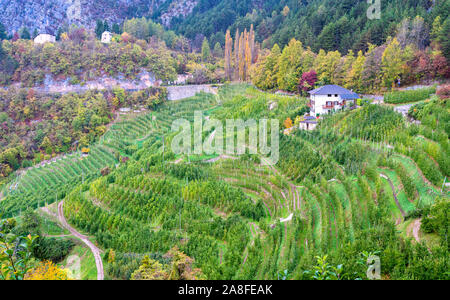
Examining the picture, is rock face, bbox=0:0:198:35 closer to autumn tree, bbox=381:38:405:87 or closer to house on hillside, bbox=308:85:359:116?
house on hillside, bbox=308:85:359:116

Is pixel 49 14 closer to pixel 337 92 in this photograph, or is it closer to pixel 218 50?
pixel 218 50

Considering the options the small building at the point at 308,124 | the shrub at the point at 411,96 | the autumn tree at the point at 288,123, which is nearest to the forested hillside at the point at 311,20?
the shrub at the point at 411,96

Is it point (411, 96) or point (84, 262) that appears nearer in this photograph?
point (84, 262)

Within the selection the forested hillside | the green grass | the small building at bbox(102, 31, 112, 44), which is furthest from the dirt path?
the small building at bbox(102, 31, 112, 44)

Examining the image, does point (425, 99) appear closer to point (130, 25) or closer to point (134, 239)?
point (134, 239)

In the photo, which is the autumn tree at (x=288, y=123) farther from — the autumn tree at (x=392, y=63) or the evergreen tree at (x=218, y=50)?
the evergreen tree at (x=218, y=50)

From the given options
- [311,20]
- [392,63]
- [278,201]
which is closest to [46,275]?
[278,201]
